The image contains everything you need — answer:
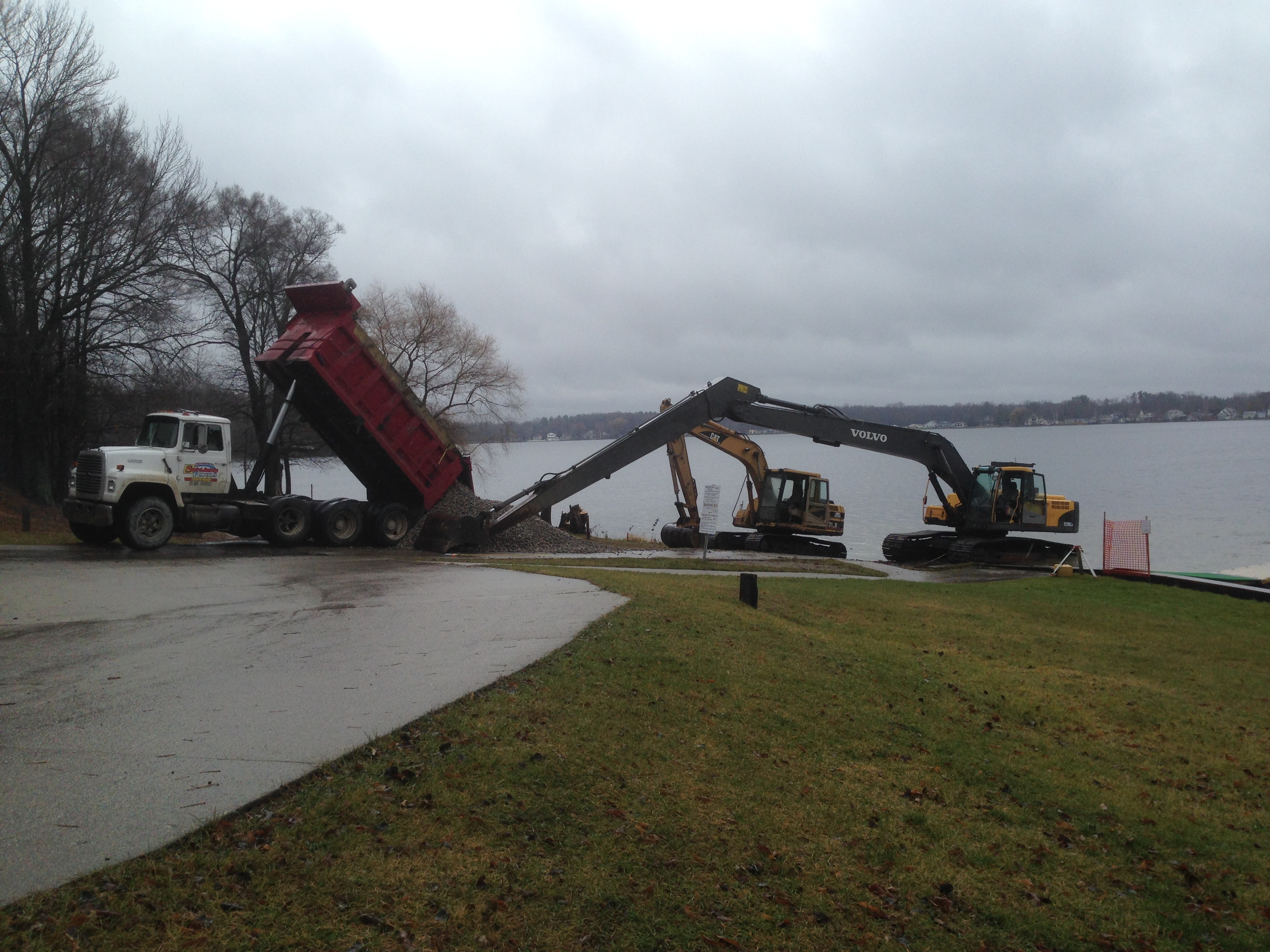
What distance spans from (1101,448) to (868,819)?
167 m

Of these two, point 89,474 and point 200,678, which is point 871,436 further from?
point 200,678

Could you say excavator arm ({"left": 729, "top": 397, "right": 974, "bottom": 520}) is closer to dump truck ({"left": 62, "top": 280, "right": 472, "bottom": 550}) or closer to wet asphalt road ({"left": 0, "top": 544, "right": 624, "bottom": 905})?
dump truck ({"left": 62, "top": 280, "right": 472, "bottom": 550})

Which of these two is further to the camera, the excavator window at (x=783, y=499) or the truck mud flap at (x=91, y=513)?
the excavator window at (x=783, y=499)

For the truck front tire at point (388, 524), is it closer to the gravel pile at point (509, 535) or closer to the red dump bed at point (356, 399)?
the gravel pile at point (509, 535)

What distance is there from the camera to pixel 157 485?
18719 mm

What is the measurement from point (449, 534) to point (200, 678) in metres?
15.1

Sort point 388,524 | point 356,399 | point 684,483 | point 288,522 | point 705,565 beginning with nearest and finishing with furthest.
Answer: point 356,399 < point 288,522 < point 705,565 < point 388,524 < point 684,483

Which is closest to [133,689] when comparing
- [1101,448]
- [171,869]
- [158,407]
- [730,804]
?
[171,869]

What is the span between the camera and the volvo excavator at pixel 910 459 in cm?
2359

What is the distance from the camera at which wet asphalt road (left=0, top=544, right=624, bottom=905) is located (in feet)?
A: 15.3

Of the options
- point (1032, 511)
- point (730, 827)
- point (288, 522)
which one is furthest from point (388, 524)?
point (730, 827)

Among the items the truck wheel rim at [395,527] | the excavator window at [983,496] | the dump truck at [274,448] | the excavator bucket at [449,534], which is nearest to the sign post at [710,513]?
the excavator bucket at [449,534]

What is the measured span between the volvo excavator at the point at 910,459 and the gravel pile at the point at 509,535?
505 millimetres

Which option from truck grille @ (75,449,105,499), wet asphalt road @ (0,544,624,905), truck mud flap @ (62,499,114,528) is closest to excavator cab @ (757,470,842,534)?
wet asphalt road @ (0,544,624,905)
